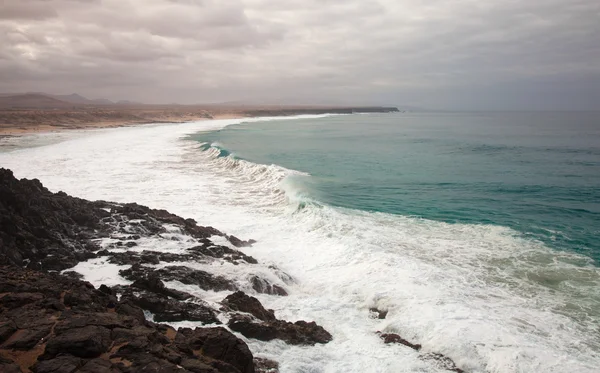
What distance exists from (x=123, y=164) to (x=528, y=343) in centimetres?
3627

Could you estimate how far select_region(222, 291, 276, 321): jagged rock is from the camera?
1117 centimetres

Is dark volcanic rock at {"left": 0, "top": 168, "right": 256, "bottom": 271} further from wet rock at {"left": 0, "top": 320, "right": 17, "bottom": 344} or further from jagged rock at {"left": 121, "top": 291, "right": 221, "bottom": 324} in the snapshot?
wet rock at {"left": 0, "top": 320, "right": 17, "bottom": 344}

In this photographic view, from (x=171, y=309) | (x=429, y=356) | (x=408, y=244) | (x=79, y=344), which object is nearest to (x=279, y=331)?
(x=171, y=309)

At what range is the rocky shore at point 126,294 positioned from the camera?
709 cm

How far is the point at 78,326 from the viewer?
7586mm

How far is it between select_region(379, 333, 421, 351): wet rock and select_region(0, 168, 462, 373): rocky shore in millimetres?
26

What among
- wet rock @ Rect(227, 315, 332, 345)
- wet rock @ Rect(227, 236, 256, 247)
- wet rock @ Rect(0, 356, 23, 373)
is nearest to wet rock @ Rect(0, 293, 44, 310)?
wet rock @ Rect(0, 356, 23, 373)

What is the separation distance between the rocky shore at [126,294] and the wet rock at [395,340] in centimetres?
3

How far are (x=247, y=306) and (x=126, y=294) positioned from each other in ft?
10.6

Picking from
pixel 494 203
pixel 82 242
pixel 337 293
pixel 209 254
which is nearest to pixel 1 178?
pixel 82 242

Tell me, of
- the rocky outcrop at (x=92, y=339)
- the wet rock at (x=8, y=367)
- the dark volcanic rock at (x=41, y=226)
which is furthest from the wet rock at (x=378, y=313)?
the dark volcanic rock at (x=41, y=226)

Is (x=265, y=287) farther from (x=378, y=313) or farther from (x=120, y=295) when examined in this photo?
(x=120, y=295)

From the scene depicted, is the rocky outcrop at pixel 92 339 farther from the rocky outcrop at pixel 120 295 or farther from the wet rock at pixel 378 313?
the wet rock at pixel 378 313

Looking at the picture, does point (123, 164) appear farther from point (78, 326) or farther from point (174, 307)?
point (78, 326)
